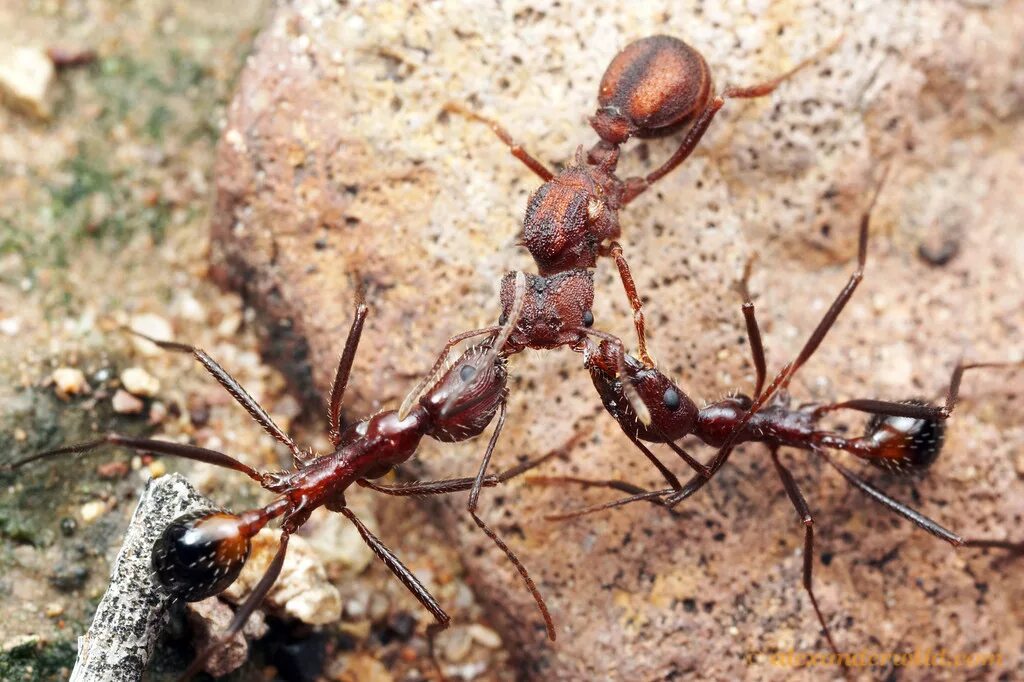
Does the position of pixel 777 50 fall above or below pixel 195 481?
above

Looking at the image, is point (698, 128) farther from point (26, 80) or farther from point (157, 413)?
point (26, 80)

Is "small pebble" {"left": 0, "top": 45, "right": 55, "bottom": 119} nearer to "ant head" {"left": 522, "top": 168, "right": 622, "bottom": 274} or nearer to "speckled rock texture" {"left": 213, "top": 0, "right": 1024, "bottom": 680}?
"speckled rock texture" {"left": 213, "top": 0, "right": 1024, "bottom": 680}

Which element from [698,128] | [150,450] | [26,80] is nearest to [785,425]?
[698,128]

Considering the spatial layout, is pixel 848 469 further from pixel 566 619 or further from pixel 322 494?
pixel 322 494

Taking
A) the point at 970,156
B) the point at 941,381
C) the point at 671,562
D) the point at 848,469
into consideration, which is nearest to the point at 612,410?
the point at 671,562

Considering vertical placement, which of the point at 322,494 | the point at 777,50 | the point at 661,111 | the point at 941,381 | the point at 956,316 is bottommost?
the point at 322,494

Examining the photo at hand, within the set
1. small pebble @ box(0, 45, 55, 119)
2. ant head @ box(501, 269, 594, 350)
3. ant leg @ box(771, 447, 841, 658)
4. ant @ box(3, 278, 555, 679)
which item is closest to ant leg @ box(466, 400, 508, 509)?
ant @ box(3, 278, 555, 679)

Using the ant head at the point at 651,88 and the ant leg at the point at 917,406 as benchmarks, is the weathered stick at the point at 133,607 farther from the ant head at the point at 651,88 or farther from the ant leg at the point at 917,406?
the ant leg at the point at 917,406
